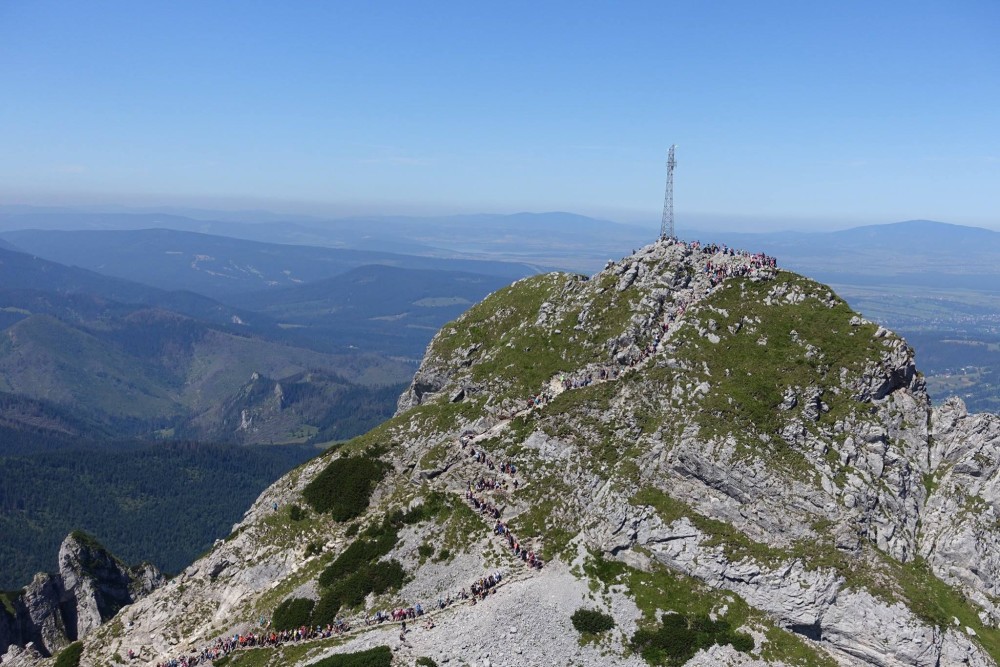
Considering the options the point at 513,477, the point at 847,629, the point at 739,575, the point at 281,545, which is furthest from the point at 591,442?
the point at 281,545

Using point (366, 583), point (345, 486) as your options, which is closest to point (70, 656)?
point (345, 486)

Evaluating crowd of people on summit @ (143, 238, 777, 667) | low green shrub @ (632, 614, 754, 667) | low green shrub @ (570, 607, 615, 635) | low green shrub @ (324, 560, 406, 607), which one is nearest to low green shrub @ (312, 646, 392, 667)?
crowd of people on summit @ (143, 238, 777, 667)

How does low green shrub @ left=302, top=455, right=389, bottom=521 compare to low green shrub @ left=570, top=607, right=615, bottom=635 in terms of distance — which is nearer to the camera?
low green shrub @ left=570, top=607, right=615, bottom=635

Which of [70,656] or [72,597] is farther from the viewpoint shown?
[72,597]

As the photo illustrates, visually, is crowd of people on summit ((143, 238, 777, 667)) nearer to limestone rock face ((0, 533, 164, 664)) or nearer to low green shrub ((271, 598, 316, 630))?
low green shrub ((271, 598, 316, 630))

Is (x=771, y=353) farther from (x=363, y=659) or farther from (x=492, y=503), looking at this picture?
(x=363, y=659)

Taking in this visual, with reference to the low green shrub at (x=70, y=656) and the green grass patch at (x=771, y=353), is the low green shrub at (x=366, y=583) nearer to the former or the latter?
the low green shrub at (x=70, y=656)

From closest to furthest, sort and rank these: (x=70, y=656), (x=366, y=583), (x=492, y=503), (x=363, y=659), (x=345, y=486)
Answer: (x=363, y=659) < (x=366, y=583) < (x=70, y=656) < (x=492, y=503) < (x=345, y=486)
